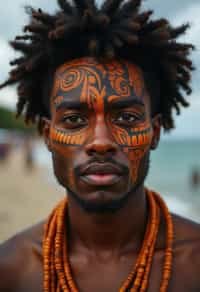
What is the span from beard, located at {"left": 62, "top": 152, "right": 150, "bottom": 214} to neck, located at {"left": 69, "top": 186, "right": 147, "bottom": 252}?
0.31ft

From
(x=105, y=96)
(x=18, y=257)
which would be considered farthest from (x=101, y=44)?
(x=18, y=257)

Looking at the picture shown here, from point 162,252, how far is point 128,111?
970mm

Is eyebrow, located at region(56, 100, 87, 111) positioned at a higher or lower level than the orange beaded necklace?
higher

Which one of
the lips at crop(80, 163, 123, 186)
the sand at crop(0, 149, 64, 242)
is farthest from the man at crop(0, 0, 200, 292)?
the sand at crop(0, 149, 64, 242)

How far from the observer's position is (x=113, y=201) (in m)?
2.49

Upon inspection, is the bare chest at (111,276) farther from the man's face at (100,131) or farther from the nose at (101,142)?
the nose at (101,142)

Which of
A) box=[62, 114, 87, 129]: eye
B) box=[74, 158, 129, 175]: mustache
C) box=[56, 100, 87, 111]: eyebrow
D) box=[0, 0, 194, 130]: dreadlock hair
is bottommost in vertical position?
box=[74, 158, 129, 175]: mustache

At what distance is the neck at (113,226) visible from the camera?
2791mm

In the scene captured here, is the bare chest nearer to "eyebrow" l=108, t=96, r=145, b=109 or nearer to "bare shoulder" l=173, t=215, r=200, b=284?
"bare shoulder" l=173, t=215, r=200, b=284

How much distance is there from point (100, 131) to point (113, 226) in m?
0.69

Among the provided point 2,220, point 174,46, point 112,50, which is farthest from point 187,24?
point 2,220

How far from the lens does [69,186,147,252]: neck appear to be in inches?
110

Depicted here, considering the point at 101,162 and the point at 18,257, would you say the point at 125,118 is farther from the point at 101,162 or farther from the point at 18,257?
the point at 18,257

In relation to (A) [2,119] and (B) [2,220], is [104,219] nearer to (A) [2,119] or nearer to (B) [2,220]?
(B) [2,220]
